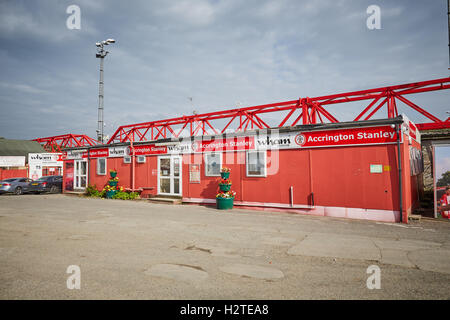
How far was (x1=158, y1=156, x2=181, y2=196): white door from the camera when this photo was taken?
1575 centimetres

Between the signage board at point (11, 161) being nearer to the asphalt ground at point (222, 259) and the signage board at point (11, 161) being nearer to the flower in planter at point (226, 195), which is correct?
the asphalt ground at point (222, 259)

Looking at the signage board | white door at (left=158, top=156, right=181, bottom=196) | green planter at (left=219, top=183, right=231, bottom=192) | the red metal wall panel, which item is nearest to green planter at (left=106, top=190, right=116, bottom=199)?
white door at (left=158, top=156, right=181, bottom=196)

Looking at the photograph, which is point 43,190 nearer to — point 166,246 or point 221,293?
point 166,246

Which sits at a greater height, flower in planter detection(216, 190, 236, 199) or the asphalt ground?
flower in planter detection(216, 190, 236, 199)

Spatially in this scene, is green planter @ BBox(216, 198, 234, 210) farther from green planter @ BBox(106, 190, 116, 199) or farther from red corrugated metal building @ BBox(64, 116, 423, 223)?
green planter @ BBox(106, 190, 116, 199)

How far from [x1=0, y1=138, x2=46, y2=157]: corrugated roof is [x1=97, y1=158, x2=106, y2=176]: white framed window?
90.4ft

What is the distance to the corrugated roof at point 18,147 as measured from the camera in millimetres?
39094

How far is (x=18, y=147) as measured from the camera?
4066 centimetres

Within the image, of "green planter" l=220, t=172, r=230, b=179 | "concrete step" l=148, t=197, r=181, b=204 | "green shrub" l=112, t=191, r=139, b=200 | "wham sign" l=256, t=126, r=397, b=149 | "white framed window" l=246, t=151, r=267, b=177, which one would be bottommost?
"concrete step" l=148, t=197, r=181, b=204

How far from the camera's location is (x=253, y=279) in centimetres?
441

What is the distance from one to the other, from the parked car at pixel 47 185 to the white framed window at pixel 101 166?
7166 mm

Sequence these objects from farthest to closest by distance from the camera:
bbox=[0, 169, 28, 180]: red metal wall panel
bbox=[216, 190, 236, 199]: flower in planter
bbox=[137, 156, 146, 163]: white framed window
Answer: bbox=[0, 169, 28, 180]: red metal wall panel, bbox=[137, 156, 146, 163]: white framed window, bbox=[216, 190, 236, 199]: flower in planter

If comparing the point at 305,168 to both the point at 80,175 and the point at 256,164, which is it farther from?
the point at 80,175
